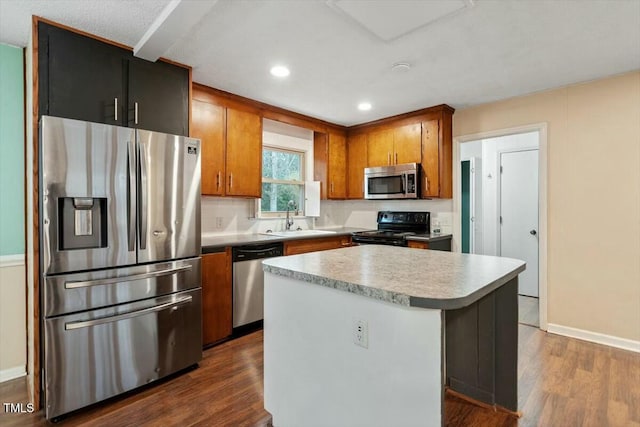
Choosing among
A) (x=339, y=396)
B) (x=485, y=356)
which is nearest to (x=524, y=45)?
(x=485, y=356)

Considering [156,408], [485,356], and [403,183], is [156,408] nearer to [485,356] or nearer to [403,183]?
[485,356]

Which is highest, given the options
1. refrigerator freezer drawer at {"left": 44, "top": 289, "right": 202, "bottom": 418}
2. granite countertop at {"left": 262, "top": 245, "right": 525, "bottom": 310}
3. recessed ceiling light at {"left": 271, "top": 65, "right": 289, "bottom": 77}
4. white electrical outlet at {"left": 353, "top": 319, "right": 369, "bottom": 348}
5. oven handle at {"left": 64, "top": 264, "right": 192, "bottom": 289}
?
recessed ceiling light at {"left": 271, "top": 65, "right": 289, "bottom": 77}

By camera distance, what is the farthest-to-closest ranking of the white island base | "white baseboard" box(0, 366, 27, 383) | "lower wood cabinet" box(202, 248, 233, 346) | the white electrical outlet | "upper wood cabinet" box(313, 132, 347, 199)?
"upper wood cabinet" box(313, 132, 347, 199) → "lower wood cabinet" box(202, 248, 233, 346) → "white baseboard" box(0, 366, 27, 383) → the white electrical outlet → the white island base

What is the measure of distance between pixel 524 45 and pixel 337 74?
140 cm

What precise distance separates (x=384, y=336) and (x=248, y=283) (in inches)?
82.1

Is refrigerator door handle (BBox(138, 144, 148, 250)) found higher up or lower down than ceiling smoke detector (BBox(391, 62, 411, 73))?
lower down

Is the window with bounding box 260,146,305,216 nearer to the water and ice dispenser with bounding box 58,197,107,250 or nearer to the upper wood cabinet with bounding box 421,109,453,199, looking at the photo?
the upper wood cabinet with bounding box 421,109,453,199

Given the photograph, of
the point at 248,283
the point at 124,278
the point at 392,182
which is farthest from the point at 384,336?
the point at 392,182

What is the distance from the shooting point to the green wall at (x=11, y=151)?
7.77 ft

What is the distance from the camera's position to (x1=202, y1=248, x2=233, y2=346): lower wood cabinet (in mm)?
2824

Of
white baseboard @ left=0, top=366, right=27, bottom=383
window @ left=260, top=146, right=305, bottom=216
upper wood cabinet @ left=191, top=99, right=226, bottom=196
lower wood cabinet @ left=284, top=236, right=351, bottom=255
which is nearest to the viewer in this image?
white baseboard @ left=0, top=366, right=27, bottom=383

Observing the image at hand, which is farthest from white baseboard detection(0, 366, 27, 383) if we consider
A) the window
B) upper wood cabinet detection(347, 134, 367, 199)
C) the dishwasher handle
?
upper wood cabinet detection(347, 134, 367, 199)

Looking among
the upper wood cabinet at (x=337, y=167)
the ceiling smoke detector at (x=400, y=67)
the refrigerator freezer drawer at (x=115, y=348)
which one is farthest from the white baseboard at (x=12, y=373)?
the ceiling smoke detector at (x=400, y=67)

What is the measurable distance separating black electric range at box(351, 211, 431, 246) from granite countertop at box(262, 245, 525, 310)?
64.4 inches
